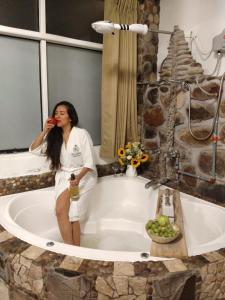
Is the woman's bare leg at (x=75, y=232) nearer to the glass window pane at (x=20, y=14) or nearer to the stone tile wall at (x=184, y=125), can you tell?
the stone tile wall at (x=184, y=125)

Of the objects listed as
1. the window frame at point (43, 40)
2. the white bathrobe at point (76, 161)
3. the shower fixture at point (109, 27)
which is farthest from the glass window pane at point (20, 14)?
the white bathrobe at point (76, 161)

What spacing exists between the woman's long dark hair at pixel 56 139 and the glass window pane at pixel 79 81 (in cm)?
31

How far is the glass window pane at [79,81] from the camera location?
2348 mm

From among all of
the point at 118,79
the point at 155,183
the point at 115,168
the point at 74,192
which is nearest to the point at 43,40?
the point at 118,79

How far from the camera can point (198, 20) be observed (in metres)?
2.30

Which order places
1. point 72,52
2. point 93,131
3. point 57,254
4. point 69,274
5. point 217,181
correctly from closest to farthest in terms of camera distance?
point 69,274, point 57,254, point 217,181, point 72,52, point 93,131

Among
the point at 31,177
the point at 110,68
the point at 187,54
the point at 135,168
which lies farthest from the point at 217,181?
the point at 31,177

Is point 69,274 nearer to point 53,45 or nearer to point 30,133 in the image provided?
point 30,133

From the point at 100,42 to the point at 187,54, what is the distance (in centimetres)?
87

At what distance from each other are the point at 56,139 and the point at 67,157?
185 millimetres

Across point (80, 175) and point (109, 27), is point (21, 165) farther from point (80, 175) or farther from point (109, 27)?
point (109, 27)

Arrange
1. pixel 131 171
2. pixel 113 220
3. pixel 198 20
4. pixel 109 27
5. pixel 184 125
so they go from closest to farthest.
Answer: pixel 109 27, pixel 198 20, pixel 184 125, pixel 113 220, pixel 131 171

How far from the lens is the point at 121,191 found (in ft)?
8.63

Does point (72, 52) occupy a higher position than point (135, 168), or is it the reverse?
point (72, 52)
